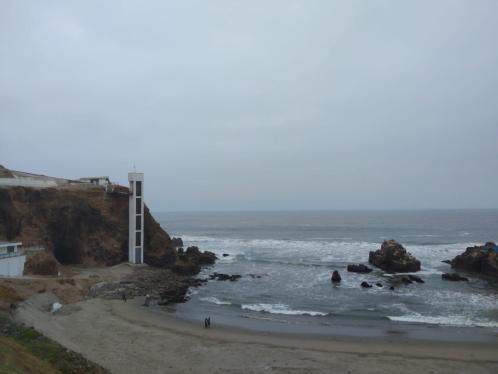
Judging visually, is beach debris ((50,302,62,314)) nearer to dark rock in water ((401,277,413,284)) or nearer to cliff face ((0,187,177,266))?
cliff face ((0,187,177,266))

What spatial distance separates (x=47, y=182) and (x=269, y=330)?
3582 centimetres

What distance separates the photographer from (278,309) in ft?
108

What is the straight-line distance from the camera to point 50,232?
145ft

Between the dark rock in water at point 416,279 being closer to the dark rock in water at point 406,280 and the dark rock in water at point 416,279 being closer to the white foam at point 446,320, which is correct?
the dark rock in water at point 406,280

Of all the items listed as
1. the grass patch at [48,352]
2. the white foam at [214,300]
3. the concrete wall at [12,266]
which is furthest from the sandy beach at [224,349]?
the white foam at [214,300]

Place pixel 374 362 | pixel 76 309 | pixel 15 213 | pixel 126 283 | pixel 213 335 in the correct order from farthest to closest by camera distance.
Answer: pixel 15 213 < pixel 126 283 < pixel 76 309 < pixel 213 335 < pixel 374 362

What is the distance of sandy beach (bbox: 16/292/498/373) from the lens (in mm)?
19484

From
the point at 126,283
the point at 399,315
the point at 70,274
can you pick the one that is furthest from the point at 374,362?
the point at 70,274

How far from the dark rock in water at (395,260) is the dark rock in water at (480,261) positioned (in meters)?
6.34

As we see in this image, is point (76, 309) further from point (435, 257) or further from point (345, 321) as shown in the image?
point (435, 257)

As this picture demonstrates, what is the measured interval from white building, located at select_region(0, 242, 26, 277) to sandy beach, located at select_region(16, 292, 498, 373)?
6.55m

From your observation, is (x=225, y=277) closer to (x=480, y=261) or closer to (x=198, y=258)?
(x=198, y=258)

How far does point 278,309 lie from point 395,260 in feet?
80.9

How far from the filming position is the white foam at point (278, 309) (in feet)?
103
